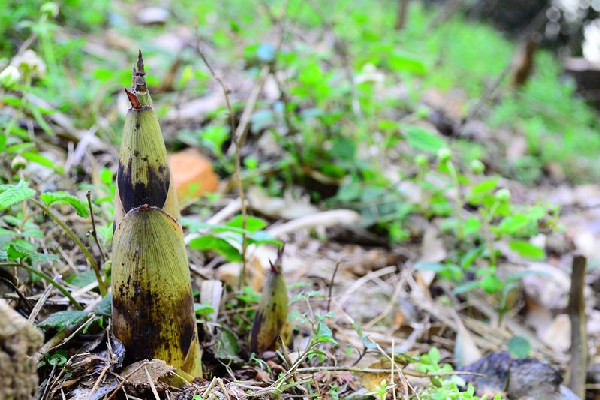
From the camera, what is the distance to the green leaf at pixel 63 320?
0.99m

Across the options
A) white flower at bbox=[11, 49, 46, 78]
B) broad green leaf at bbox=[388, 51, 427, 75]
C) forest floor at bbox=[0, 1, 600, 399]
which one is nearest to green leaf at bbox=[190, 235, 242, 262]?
forest floor at bbox=[0, 1, 600, 399]

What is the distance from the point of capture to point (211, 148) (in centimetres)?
236

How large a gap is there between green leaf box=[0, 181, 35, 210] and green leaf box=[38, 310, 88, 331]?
23 centimetres

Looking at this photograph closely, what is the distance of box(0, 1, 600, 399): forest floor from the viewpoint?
111 centimetres

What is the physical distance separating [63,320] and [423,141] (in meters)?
1.62

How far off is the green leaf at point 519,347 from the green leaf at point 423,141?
0.88 m

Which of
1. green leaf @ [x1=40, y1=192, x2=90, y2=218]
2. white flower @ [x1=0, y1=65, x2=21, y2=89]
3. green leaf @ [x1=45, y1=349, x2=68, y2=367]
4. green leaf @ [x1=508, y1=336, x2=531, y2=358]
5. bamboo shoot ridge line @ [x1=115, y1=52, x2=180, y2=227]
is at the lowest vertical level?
green leaf @ [x1=508, y1=336, x2=531, y2=358]

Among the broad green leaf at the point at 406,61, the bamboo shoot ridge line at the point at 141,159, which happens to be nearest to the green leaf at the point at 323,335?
the bamboo shoot ridge line at the point at 141,159

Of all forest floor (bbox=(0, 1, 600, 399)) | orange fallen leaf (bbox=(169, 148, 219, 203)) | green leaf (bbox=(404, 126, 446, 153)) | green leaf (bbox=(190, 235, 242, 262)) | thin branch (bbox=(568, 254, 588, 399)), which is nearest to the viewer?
forest floor (bbox=(0, 1, 600, 399))

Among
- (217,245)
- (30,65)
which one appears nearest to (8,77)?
(30,65)

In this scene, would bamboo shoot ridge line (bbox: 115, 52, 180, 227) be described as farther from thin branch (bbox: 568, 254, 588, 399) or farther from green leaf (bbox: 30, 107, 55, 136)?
thin branch (bbox: 568, 254, 588, 399)

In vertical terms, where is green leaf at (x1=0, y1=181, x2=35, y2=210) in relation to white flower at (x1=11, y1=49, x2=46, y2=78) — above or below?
below

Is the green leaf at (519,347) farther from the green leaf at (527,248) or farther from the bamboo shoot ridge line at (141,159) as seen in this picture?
the bamboo shoot ridge line at (141,159)

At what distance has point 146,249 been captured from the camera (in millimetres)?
897
